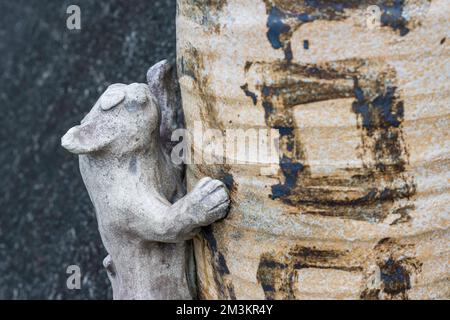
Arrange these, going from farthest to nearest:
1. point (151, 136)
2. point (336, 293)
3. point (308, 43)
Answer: point (151, 136) < point (336, 293) < point (308, 43)

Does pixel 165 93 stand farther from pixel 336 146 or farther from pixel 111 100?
pixel 336 146

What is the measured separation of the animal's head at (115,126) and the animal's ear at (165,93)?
4.1 inches

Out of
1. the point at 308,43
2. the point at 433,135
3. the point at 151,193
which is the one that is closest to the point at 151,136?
the point at 151,193

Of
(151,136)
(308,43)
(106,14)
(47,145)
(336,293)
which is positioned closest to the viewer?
(308,43)

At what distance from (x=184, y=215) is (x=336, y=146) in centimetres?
29

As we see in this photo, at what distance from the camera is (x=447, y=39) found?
1.22 metres

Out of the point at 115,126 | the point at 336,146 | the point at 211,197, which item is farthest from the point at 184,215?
the point at 336,146

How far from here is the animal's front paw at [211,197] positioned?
1.34m

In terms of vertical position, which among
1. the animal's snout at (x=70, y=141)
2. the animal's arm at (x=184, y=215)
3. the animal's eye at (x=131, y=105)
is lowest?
the animal's arm at (x=184, y=215)

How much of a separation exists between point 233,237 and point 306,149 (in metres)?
0.22

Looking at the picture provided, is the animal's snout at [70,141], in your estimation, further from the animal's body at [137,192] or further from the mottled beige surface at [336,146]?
the mottled beige surface at [336,146]

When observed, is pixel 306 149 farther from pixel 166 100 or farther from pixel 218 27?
A: pixel 166 100

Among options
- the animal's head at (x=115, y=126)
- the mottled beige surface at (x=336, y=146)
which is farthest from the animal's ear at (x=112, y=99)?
the mottled beige surface at (x=336, y=146)

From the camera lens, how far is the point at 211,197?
4.41 ft
